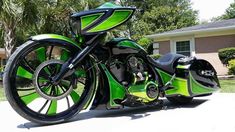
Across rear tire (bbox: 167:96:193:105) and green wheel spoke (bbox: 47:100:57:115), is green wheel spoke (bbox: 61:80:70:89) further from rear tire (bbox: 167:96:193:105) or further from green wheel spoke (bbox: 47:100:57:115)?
rear tire (bbox: 167:96:193:105)

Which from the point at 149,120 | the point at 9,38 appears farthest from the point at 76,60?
the point at 9,38

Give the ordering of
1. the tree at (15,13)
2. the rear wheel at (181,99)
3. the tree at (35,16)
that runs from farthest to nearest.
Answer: the tree at (35,16)
the tree at (15,13)
the rear wheel at (181,99)

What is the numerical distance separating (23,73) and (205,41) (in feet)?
46.2

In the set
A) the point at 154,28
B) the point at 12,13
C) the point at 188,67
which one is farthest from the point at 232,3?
the point at 188,67

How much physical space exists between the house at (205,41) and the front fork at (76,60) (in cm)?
1255

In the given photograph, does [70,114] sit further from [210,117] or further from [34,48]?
[210,117]

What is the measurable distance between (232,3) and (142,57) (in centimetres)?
4559

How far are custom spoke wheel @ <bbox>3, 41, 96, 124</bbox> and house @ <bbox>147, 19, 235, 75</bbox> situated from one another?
1267cm

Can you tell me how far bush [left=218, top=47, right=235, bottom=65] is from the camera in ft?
50.3

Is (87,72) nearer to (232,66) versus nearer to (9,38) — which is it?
(232,66)

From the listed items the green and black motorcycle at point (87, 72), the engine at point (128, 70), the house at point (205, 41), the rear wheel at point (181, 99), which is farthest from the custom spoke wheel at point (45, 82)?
the house at point (205, 41)

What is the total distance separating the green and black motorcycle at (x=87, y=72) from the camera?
4164 millimetres

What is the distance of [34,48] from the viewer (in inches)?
165

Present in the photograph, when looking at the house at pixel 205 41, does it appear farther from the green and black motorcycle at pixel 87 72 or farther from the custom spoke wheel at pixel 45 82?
the custom spoke wheel at pixel 45 82
